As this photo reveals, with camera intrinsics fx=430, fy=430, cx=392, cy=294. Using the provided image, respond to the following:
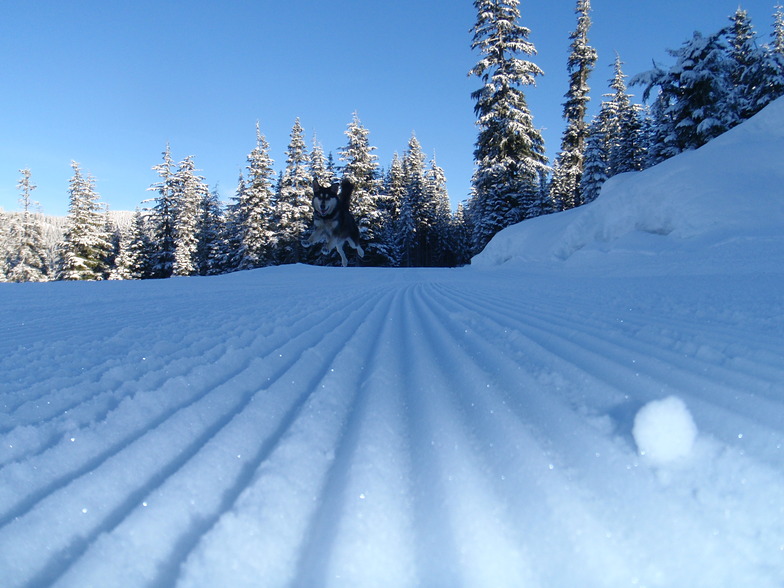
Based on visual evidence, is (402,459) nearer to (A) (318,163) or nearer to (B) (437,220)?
(A) (318,163)

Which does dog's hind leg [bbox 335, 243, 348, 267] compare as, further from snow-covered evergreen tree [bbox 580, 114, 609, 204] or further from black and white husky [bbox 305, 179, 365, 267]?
snow-covered evergreen tree [bbox 580, 114, 609, 204]

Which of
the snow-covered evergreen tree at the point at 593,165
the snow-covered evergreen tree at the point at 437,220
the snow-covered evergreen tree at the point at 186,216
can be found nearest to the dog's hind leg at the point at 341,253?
the snow-covered evergreen tree at the point at 186,216

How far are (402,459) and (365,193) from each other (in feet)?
79.6

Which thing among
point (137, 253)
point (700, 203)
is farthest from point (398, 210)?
point (700, 203)

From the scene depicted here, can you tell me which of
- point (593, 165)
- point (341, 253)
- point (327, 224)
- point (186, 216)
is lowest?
point (341, 253)

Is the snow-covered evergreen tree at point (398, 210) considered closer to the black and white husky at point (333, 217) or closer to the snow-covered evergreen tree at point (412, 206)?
the snow-covered evergreen tree at point (412, 206)

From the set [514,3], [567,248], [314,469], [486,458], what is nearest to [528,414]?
[486,458]

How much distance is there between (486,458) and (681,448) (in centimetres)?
35

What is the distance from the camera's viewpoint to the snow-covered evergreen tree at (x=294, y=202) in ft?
82.6

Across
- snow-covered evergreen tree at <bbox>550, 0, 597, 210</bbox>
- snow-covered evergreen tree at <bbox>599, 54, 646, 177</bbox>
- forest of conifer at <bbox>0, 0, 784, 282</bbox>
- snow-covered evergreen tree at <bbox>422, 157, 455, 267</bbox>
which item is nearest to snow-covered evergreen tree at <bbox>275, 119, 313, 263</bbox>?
forest of conifer at <bbox>0, 0, 784, 282</bbox>

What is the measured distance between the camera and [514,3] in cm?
A: 1902

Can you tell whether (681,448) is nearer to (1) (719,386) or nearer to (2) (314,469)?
(1) (719,386)

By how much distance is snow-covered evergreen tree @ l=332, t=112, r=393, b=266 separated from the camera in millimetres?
23984

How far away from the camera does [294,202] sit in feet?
85.1
